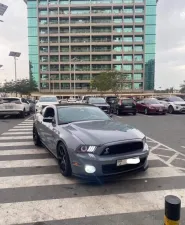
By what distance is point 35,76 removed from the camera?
70.8 meters

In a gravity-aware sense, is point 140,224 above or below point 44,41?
below

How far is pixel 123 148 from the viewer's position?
387cm

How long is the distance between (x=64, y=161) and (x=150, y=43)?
237 ft

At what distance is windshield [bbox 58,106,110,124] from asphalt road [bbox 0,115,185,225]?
1.22 m

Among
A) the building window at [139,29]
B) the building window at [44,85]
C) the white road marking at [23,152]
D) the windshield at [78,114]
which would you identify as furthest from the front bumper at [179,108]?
the building window at [44,85]

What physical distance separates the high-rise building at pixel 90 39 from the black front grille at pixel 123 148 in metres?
65.7

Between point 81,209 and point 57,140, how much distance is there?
178cm

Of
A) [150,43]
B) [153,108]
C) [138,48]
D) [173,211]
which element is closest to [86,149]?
[173,211]

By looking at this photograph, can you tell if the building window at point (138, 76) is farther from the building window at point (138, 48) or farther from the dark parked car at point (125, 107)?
the dark parked car at point (125, 107)

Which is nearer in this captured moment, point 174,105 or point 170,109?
point 174,105

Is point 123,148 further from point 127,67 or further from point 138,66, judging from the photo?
point 138,66

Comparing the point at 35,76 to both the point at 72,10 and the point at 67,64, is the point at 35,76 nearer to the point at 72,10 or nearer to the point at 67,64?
the point at 67,64

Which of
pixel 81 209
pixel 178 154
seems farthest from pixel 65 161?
pixel 178 154

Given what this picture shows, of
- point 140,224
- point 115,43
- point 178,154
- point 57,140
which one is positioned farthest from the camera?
point 115,43
